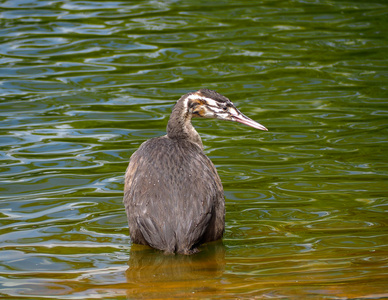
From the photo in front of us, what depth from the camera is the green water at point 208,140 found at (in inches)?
258

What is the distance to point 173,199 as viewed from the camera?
6.84 meters

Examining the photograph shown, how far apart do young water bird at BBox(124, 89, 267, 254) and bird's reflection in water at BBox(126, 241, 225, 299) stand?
3.8 inches

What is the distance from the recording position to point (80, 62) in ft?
46.6

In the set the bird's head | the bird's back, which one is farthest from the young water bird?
the bird's head

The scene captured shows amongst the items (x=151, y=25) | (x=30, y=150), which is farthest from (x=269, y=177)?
(x=151, y=25)

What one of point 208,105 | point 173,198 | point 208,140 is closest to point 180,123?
point 208,105

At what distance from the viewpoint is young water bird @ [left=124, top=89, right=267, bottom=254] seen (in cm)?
675

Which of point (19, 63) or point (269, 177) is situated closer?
point (269, 177)

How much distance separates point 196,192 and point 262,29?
9.08 meters

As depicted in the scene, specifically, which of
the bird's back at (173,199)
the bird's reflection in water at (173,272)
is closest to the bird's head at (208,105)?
the bird's back at (173,199)

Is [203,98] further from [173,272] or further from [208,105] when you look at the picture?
[173,272]

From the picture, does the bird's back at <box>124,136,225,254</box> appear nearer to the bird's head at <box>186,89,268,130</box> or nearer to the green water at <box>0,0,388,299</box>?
the green water at <box>0,0,388,299</box>

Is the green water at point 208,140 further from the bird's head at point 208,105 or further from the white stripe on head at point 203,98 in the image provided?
the white stripe on head at point 203,98

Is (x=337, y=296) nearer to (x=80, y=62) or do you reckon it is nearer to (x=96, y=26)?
(x=80, y=62)
